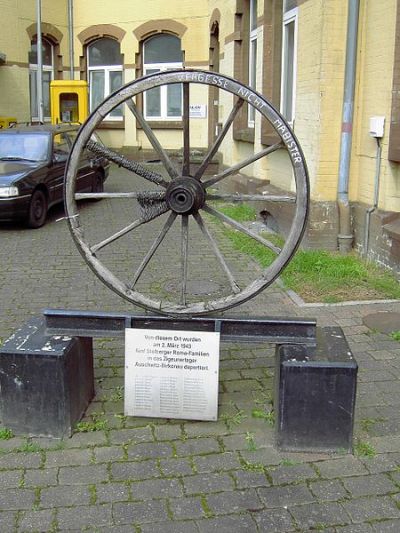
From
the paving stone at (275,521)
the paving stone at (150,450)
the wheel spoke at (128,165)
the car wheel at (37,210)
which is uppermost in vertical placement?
the wheel spoke at (128,165)

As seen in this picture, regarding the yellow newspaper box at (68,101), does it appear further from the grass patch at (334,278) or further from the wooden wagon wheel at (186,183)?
the wooden wagon wheel at (186,183)

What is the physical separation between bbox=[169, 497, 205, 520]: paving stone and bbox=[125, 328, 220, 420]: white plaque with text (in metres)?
0.81

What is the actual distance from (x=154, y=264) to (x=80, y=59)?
1550 centimetres

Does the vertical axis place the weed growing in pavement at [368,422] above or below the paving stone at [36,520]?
above

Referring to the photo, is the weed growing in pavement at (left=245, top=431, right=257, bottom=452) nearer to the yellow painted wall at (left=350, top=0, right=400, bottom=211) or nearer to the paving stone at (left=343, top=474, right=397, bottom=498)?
the paving stone at (left=343, top=474, right=397, bottom=498)

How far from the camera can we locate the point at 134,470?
11.6 feet

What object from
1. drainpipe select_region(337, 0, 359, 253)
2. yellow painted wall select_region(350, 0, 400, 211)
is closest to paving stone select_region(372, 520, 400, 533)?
yellow painted wall select_region(350, 0, 400, 211)

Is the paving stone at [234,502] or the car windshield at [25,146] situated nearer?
the paving stone at [234,502]

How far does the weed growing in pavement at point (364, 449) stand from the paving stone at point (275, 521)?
0.74m

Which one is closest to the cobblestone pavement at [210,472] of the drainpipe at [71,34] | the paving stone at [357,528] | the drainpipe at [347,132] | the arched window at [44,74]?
the paving stone at [357,528]

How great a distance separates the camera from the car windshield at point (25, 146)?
37.0 ft

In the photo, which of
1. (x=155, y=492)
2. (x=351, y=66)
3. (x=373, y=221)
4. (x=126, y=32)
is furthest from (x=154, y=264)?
(x=126, y=32)

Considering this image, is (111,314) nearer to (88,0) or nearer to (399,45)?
(399,45)

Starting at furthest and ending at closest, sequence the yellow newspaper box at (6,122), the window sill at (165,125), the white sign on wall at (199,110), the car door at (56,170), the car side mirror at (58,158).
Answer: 1. the window sill at (165,125)
2. the white sign on wall at (199,110)
3. the yellow newspaper box at (6,122)
4. the car side mirror at (58,158)
5. the car door at (56,170)
